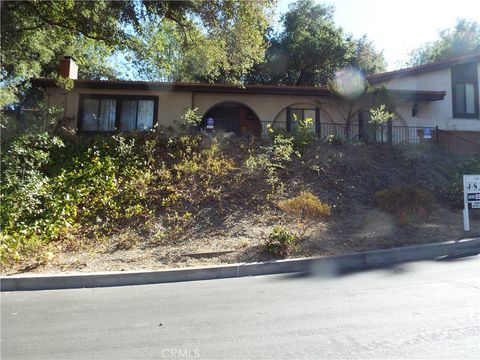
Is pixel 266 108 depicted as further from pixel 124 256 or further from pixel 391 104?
pixel 124 256

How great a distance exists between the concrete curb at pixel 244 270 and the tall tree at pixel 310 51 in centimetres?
1950

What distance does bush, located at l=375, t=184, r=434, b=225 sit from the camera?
967 centimetres

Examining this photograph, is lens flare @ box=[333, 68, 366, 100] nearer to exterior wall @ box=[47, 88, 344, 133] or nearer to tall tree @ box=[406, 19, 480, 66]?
exterior wall @ box=[47, 88, 344, 133]

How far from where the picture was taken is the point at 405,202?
968 cm

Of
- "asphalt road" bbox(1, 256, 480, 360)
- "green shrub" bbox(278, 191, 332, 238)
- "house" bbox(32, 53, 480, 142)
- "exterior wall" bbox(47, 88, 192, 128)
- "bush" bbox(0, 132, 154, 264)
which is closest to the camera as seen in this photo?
"asphalt road" bbox(1, 256, 480, 360)

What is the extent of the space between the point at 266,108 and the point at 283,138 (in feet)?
18.3

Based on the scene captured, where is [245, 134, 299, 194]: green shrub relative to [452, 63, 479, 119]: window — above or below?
below

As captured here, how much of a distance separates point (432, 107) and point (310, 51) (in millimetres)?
9294

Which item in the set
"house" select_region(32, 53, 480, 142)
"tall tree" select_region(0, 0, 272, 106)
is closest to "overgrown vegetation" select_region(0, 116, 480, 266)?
"tall tree" select_region(0, 0, 272, 106)

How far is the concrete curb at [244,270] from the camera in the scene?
21.8ft

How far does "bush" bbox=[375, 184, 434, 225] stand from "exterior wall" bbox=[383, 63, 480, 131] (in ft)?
34.2

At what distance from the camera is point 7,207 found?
29.6 ft

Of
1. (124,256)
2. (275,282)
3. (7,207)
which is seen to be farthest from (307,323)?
(7,207)

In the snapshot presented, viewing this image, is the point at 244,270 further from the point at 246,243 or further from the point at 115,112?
the point at 115,112
